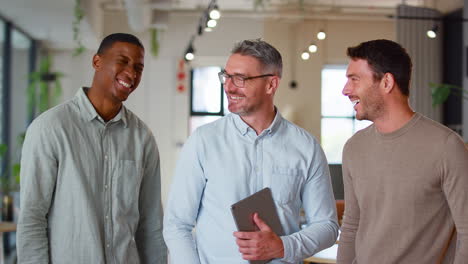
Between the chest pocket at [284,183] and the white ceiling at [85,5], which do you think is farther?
the white ceiling at [85,5]

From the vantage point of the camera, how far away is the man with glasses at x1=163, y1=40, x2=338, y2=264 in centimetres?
206

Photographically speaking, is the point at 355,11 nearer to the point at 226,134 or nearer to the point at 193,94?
the point at 193,94

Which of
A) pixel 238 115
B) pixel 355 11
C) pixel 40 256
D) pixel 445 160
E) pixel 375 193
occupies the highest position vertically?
pixel 355 11

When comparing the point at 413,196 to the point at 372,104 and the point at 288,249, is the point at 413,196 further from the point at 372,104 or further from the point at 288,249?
the point at 288,249

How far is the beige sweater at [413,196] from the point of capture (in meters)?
1.99

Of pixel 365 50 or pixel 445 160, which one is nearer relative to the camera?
pixel 445 160

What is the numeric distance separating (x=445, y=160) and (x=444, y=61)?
8581 millimetres

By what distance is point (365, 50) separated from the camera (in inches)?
89.9

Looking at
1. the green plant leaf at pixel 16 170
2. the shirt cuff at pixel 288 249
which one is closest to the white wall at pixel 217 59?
the green plant leaf at pixel 16 170

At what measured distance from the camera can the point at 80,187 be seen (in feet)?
7.35

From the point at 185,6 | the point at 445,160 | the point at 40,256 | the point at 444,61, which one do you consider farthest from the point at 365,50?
the point at 185,6

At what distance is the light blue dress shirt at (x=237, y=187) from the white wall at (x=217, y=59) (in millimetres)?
9016

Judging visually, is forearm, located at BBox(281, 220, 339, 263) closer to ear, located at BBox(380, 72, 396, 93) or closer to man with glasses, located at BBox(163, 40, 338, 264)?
man with glasses, located at BBox(163, 40, 338, 264)

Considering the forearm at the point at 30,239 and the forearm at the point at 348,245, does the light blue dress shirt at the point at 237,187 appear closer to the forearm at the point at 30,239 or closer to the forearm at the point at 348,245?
the forearm at the point at 348,245
